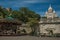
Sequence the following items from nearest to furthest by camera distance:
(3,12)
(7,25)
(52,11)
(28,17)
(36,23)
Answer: (7,25)
(3,12)
(36,23)
(28,17)
(52,11)

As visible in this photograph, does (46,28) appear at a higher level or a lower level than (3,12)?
lower

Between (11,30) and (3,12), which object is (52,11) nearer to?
(3,12)

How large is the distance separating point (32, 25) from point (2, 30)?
1162 inches

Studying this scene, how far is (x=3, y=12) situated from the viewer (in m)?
60.5

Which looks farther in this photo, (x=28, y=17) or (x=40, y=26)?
(x=28, y=17)

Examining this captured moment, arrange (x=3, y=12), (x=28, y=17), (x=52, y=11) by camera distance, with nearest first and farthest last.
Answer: (x=3, y=12), (x=28, y=17), (x=52, y=11)

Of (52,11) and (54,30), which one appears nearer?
(54,30)

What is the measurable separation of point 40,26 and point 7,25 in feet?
98.7

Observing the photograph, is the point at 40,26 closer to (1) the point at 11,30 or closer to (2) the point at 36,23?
(2) the point at 36,23

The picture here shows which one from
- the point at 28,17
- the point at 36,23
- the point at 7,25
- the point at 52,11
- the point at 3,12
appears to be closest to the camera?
the point at 7,25

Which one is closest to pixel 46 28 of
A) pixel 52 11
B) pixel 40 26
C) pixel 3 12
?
pixel 40 26

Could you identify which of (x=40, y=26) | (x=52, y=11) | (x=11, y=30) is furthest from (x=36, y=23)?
(x=11, y=30)

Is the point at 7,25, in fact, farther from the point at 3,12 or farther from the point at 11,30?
the point at 3,12

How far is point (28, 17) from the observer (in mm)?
69250
